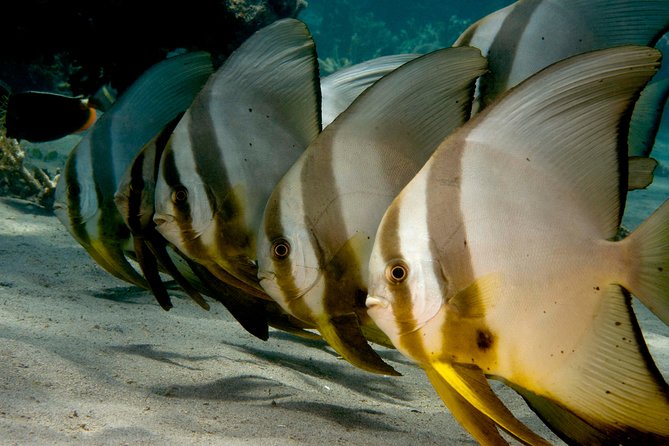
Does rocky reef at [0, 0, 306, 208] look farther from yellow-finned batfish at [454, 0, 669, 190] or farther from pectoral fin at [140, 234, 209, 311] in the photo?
yellow-finned batfish at [454, 0, 669, 190]

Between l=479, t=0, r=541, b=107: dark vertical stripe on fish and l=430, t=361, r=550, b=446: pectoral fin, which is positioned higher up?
l=479, t=0, r=541, b=107: dark vertical stripe on fish

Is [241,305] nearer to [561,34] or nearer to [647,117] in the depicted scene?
[561,34]

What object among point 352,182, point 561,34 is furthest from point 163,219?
point 561,34

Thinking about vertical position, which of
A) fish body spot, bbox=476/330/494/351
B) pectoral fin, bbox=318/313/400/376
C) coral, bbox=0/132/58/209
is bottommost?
coral, bbox=0/132/58/209

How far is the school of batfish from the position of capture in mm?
1364

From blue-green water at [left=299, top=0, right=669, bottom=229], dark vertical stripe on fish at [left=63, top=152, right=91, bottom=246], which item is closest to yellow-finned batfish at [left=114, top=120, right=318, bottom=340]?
dark vertical stripe on fish at [left=63, top=152, right=91, bottom=246]

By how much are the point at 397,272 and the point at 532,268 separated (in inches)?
13.4

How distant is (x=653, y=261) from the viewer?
4.22ft

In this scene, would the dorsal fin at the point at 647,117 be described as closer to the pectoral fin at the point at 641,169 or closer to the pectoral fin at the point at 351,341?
the pectoral fin at the point at 641,169

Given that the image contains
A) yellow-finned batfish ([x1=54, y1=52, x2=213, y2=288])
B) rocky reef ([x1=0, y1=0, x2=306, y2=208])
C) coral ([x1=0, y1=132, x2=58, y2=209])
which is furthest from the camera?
coral ([x1=0, y1=132, x2=58, y2=209])

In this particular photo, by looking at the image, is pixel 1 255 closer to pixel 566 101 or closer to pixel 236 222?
pixel 236 222

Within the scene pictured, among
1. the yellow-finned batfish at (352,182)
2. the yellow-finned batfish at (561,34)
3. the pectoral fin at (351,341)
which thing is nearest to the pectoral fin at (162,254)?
the yellow-finned batfish at (352,182)

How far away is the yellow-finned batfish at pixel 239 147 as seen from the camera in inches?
85.1

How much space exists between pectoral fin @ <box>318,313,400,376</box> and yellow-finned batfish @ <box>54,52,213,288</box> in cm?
146
